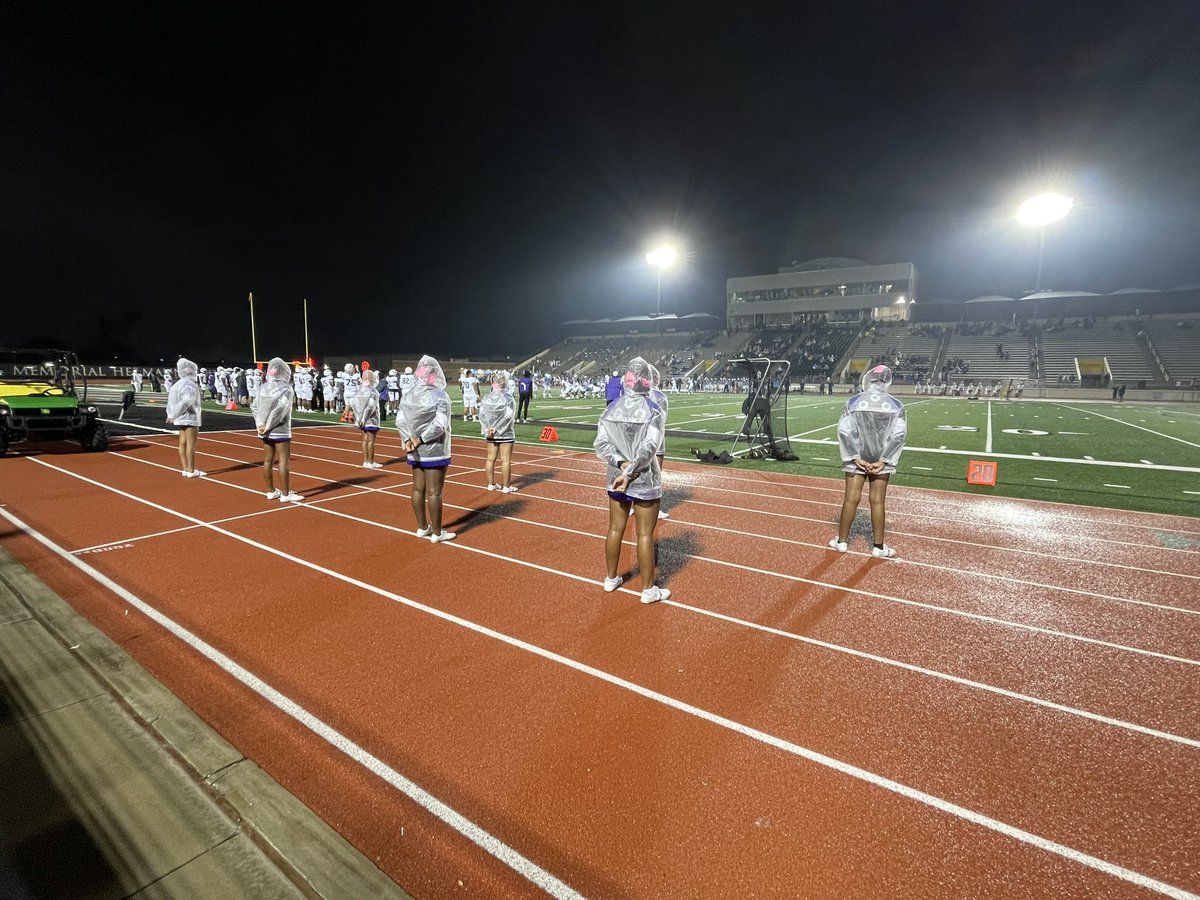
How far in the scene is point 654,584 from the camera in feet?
17.4

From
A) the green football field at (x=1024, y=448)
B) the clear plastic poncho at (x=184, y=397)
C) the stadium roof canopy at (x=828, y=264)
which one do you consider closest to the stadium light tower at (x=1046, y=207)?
the stadium roof canopy at (x=828, y=264)

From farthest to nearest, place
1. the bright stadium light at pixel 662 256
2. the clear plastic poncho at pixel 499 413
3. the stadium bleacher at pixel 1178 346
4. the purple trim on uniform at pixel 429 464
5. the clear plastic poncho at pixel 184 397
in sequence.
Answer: the bright stadium light at pixel 662 256
the stadium bleacher at pixel 1178 346
the clear plastic poncho at pixel 184 397
the clear plastic poncho at pixel 499 413
the purple trim on uniform at pixel 429 464

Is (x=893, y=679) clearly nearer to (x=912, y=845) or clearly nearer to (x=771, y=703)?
(x=771, y=703)

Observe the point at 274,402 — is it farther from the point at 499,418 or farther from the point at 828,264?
the point at 828,264

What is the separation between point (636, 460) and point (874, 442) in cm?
303

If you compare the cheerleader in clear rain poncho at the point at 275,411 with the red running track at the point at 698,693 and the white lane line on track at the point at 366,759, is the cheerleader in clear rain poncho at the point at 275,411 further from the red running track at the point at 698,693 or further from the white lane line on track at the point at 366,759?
the white lane line on track at the point at 366,759

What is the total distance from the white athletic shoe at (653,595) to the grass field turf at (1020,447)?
25.0ft

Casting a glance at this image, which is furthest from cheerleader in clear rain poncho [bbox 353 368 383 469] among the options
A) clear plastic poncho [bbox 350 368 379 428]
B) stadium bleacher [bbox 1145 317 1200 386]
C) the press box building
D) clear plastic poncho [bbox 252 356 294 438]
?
the press box building

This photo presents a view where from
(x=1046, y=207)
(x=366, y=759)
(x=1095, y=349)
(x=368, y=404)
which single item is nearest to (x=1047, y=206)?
(x=1046, y=207)

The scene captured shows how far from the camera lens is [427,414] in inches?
246

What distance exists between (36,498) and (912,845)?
1205 cm

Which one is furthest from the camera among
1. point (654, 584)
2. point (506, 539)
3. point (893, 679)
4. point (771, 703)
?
point (506, 539)

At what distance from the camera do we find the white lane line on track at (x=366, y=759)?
2.29 meters

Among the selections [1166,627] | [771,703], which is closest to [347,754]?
[771,703]
